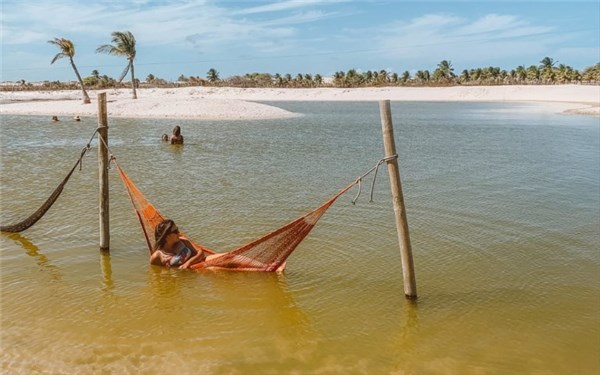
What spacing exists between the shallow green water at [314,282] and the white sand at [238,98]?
20.9m

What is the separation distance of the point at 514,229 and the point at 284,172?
7.05 meters

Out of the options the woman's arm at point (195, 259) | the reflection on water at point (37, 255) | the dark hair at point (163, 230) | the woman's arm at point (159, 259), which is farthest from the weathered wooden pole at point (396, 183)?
the reflection on water at point (37, 255)

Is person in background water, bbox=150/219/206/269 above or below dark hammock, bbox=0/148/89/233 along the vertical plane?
below

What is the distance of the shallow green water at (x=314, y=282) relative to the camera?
5.15m

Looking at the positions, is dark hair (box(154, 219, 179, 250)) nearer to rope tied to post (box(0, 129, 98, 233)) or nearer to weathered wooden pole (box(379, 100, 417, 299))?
rope tied to post (box(0, 129, 98, 233))

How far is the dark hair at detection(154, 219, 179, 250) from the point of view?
708 cm

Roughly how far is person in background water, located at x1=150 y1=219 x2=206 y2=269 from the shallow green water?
0.65 ft

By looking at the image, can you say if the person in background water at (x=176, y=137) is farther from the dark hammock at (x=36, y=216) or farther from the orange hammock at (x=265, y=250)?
the orange hammock at (x=265, y=250)

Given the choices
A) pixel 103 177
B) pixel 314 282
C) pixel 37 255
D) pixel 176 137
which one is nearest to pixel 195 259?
pixel 314 282

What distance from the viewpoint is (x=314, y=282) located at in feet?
22.8

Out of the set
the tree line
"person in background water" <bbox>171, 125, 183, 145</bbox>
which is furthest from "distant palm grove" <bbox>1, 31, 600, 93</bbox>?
"person in background water" <bbox>171, 125, 183, 145</bbox>

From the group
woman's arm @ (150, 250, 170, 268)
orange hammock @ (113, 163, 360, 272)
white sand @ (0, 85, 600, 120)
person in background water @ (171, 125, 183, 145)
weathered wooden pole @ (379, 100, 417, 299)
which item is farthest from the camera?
white sand @ (0, 85, 600, 120)

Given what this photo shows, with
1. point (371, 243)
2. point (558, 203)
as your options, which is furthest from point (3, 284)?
point (558, 203)

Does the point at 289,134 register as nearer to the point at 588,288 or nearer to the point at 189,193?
the point at 189,193
